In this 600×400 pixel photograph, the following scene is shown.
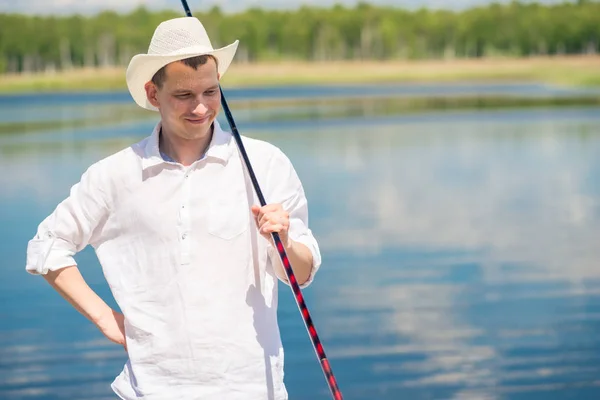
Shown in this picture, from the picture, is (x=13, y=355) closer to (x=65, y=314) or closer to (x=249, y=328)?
(x=65, y=314)

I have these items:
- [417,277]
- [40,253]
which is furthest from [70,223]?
[417,277]

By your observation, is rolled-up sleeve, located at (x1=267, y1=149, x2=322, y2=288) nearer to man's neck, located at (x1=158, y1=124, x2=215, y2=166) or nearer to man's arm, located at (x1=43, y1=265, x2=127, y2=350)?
man's neck, located at (x1=158, y1=124, x2=215, y2=166)

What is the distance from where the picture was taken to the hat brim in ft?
8.07

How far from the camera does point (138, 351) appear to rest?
2570 millimetres

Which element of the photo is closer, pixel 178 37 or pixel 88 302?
pixel 178 37

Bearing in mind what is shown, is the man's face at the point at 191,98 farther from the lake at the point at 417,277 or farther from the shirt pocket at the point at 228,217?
the lake at the point at 417,277

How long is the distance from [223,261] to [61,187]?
11.8m

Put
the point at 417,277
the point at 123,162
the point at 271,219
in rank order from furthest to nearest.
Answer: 1. the point at 417,277
2. the point at 123,162
3. the point at 271,219

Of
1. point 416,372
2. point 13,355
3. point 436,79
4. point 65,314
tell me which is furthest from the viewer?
point 436,79

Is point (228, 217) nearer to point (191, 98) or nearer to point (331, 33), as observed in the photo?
point (191, 98)

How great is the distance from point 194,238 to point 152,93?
34 cm

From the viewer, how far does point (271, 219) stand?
7.79 ft

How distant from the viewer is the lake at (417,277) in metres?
5.72

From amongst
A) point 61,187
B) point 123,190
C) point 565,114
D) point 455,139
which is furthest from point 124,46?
point 123,190
